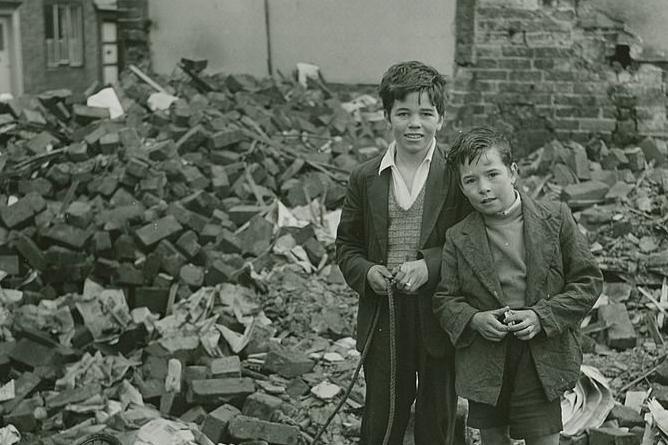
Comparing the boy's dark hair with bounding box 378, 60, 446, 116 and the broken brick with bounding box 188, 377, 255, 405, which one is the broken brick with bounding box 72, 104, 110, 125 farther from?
the boy's dark hair with bounding box 378, 60, 446, 116

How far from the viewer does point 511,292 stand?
126 inches

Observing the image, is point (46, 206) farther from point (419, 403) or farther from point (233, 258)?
point (419, 403)

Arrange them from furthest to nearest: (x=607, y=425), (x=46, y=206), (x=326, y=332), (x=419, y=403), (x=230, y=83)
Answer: (x=230, y=83) < (x=46, y=206) < (x=326, y=332) < (x=607, y=425) < (x=419, y=403)

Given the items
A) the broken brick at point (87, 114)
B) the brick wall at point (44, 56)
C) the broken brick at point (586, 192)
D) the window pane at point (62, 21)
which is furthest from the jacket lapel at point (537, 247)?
the window pane at point (62, 21)

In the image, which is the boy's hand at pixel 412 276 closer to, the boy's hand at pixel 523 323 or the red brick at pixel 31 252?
the boy's hand at pixel 523 323

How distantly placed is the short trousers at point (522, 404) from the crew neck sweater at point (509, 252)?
0.57ft

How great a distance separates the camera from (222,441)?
15.1 feet

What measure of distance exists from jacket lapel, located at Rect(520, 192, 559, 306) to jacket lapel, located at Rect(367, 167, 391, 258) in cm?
57

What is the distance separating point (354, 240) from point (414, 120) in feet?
2.01

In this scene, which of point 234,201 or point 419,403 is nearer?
point 419,403

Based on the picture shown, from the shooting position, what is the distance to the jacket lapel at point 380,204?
11.4 ft

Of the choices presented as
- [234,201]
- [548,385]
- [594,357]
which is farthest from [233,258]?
[548,385]

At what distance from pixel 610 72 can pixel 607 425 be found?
546 centimetres

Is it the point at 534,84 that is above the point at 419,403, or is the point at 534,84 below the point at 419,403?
above
